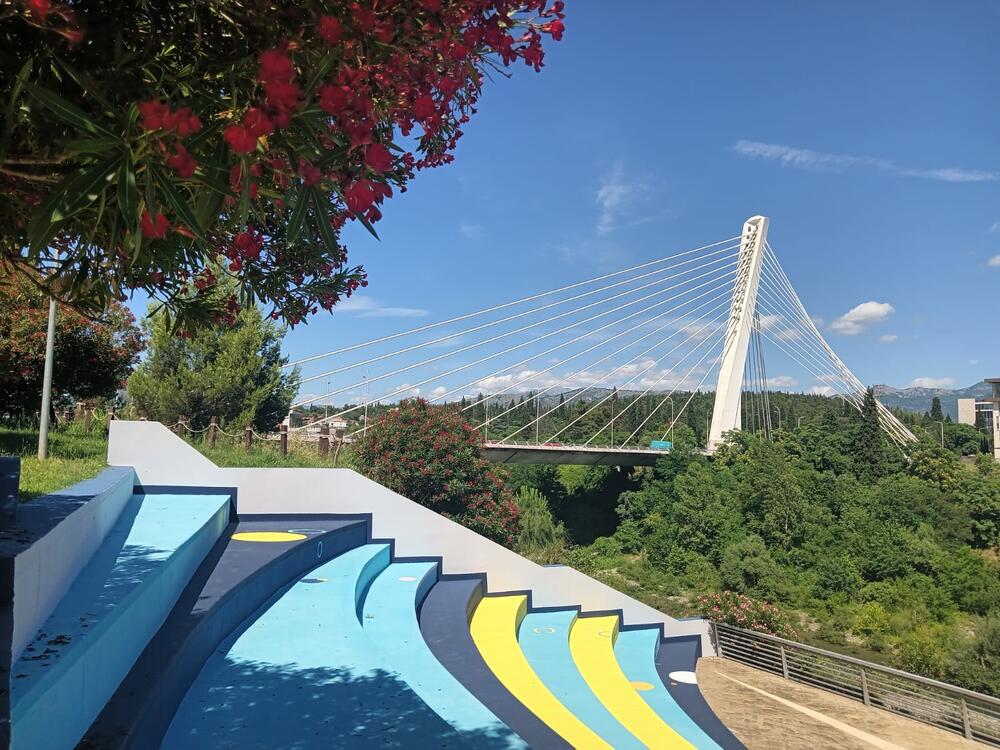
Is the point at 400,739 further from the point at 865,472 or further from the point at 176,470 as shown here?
the point at 865,472

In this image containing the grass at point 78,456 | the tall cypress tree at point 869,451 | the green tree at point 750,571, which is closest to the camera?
the grass at point 78,456

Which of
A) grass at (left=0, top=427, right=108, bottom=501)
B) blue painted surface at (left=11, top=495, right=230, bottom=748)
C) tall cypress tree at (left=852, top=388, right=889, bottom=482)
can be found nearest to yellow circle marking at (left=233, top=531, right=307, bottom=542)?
blue painted surface at (left=11, top=495, right=230, bottom=748)

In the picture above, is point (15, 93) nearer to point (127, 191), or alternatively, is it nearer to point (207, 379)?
point (127, 191)

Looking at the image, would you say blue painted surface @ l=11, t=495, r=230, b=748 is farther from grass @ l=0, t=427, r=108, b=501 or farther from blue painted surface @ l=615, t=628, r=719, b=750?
blue painted surface @ l=615, t=628, r=719, b=750

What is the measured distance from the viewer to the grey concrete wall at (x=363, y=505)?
24.7ft

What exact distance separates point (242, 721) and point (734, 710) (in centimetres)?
626

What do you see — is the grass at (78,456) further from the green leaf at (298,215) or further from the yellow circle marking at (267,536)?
the green leaf at (298,215)

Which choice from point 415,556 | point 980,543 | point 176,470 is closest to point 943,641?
point 980,543

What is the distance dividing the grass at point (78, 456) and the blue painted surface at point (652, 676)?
15.0ft

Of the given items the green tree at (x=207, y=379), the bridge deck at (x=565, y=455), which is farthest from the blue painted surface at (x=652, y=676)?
the bridge deck at (x=565, y=455)

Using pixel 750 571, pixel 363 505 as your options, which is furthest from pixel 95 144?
pixel 750 571

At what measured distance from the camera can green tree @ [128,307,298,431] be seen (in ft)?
50.2

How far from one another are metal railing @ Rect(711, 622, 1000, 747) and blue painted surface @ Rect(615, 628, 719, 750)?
1320 mm

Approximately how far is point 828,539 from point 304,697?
24385mm
